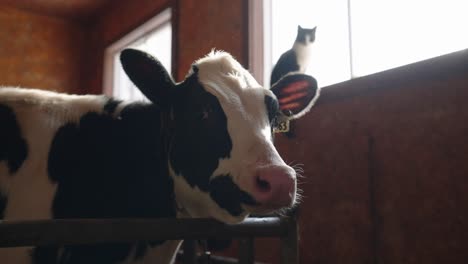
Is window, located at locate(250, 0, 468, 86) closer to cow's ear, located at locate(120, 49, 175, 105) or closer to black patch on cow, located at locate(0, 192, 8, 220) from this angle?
cow's ear, located at locate(120, 49, 175, 105)

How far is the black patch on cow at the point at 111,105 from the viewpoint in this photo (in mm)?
1294

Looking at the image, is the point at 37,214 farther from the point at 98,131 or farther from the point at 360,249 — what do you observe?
the point at 360,249

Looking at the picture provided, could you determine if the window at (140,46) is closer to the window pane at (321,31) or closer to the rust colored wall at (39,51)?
the rust colored wall at (39,51)

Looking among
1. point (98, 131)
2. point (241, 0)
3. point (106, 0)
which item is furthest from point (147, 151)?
point (106, 0)

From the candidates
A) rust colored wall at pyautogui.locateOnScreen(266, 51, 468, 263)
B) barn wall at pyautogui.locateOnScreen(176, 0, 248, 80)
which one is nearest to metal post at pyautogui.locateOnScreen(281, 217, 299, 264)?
rust colored wall at pyautogui.locateOnScreen(266, 51, 468, 263)

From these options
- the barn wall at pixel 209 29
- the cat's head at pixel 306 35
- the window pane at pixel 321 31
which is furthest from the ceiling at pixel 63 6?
the cat's head at pixel 306 35

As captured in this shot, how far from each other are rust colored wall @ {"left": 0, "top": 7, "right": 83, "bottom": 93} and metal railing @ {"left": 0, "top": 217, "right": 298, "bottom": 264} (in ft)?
15.2

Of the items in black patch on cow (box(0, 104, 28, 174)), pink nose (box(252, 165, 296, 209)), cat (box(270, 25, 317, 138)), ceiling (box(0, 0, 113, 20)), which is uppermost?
ceiling (box(0, 0, 113, 20))

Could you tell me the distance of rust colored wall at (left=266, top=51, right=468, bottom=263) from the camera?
1.67m

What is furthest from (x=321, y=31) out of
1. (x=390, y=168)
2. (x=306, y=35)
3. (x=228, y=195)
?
(x=228, y=195)

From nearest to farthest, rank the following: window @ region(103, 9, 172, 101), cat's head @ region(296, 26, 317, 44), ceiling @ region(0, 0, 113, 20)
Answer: cat's head @ region(296, 26, 317, 44), window @ region(103, 9, 172, 101), ceiling @ region(0, 0, 113, 20)

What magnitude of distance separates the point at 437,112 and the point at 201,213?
104cm

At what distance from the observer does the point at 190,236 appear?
73 cm

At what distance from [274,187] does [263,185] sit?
3 cm
